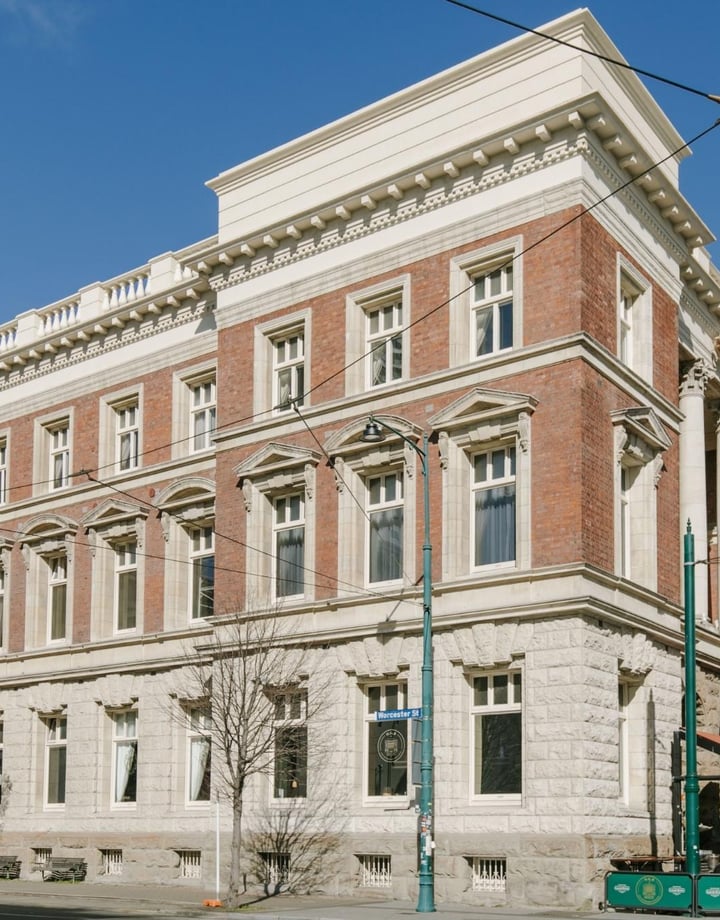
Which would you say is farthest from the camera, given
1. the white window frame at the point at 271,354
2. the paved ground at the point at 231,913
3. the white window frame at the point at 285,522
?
the white window frame at the point at 271,354

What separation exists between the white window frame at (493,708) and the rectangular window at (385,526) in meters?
3.44

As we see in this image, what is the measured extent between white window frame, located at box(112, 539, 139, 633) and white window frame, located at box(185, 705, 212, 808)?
4094mm

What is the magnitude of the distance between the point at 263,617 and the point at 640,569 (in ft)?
28.7

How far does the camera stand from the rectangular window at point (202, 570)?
3803 cm

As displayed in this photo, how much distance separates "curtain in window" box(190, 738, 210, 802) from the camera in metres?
36.6

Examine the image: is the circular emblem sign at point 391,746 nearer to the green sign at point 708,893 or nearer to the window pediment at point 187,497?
the green sign at point 708,893

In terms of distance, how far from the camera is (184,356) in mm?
39719

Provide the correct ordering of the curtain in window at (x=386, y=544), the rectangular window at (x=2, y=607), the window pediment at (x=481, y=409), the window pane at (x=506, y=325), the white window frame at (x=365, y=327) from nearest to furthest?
the window pediment at (x=481, y=409) < the window pane at (x=506, y=325) < the curtain in window at (x=386, y=544) < the white window frame at (x=365, y=327) < the rectangular window at (x=2, y=607)

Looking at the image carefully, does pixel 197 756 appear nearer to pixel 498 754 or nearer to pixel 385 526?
pixel 385 526

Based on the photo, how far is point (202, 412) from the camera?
39531 mm

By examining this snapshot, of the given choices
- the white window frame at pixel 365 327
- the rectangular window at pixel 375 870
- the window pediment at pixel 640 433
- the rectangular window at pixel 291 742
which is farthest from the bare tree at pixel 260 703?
the window pediment at pixel 640 433

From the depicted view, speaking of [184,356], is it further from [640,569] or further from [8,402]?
[640,569]

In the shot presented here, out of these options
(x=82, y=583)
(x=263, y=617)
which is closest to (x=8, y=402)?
(x=82, y=583)

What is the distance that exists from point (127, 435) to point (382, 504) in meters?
11.6
